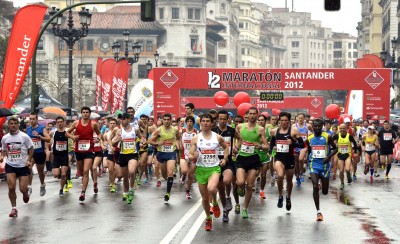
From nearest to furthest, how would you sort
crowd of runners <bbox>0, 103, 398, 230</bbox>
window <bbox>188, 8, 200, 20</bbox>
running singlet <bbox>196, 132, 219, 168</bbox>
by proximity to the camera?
running singlet <bbox>196, 132, 219, 168</bbox> < crowd of runners <bbox>0, 103, 398, 230</bbox> < window <bbox>188, 8, 200, 20</bbox>

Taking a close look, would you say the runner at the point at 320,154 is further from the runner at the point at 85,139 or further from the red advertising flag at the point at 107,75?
the red advertising flag at the point at 107,75

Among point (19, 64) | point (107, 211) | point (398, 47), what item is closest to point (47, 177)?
point (19, 64)

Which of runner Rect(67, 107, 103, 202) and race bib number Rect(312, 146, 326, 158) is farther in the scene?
runner Rect(67, 107, 103, 202)

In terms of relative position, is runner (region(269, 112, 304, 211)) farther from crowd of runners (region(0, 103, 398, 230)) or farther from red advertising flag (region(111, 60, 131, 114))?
red advertising flag (region(111, 60, 131, 114))

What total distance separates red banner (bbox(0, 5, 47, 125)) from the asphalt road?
4.99 m

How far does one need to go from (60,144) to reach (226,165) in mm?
6264

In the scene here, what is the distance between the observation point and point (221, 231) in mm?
14023

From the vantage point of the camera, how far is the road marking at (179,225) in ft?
42.2

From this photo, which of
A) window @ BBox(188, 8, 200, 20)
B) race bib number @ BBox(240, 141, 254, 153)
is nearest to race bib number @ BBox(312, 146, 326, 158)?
race bib number @ BBox(240, 141, 254, 153)

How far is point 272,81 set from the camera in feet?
150

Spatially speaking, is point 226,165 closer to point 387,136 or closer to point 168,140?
point 168,140

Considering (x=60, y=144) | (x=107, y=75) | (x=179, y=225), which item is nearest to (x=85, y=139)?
(x=60, y=144)

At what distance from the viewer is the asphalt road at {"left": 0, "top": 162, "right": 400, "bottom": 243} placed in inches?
521

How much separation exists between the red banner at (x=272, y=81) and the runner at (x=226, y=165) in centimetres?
2850
